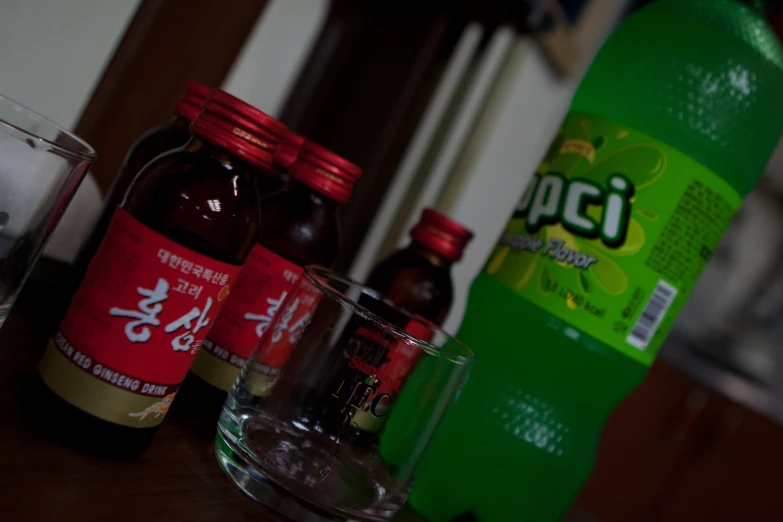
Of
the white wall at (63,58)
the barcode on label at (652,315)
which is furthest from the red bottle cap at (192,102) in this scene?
the barcode on label at (652,315)

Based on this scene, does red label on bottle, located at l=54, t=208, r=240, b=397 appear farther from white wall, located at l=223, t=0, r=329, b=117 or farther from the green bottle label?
white wall, located at l=223, t=0, r=329, b=117

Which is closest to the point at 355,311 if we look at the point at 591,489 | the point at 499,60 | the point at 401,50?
the point at 401,50

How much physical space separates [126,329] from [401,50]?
70 cm

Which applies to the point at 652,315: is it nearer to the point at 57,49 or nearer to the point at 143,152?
the point at 143,152

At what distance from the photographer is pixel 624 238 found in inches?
19.4

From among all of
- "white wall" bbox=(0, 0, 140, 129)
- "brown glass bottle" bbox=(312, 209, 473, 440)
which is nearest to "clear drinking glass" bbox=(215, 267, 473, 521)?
"brown glass bottle" bbox=(312, 209, 473, 440)

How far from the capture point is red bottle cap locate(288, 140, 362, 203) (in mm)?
471

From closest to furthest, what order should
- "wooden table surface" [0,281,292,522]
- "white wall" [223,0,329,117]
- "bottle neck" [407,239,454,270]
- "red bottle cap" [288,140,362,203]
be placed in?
"wooden table surface" [0,281,292,522]
"red bottle cap" [288,140,362,203]
"bottle neck" [407,239,454,270]
"white wall" [223,0,329,117]

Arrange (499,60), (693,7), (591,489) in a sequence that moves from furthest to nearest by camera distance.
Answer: (591,489)
(499,60)
(693,7)

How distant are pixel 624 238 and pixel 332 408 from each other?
0.26 m

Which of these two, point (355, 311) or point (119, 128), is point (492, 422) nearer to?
point (355, 311)

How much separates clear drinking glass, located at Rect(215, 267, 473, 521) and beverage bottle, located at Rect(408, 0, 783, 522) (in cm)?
4

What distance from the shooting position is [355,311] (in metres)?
0.39

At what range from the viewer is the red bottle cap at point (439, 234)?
560mm
